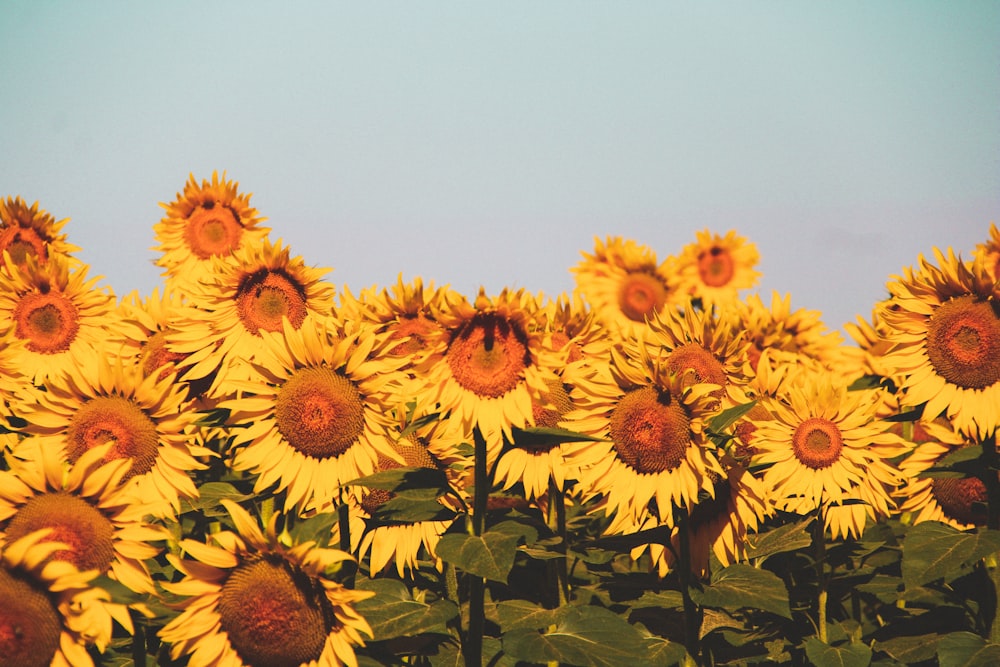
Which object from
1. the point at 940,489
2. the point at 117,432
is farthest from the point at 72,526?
the point at 940,489

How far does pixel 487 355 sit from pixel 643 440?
1.05 meters

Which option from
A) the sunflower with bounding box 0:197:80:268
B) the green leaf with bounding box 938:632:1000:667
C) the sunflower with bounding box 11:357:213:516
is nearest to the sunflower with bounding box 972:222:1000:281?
the green leaf with bounding box 938:632:1000:667

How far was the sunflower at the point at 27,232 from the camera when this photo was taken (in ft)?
28.7

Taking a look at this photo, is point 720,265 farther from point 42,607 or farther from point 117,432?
point 42,607

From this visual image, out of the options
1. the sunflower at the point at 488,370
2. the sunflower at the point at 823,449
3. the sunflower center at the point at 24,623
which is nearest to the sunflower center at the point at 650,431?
the sunflower at the point at 488,370

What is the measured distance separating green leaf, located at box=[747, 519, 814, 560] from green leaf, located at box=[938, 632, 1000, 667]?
88 centimetres

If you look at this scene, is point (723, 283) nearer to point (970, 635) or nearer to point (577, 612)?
point (970, 635)

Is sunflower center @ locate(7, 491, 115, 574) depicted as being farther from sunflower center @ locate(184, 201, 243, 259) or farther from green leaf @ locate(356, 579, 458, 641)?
sunflower center @ locate(184, 201, 243, 259)

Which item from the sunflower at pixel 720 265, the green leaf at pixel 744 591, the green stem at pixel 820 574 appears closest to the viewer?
the green leaf at pixel 744 591

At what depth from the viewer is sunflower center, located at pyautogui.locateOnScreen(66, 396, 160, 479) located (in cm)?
471

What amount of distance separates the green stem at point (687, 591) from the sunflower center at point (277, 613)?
1.84m

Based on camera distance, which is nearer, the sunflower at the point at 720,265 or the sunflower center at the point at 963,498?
the sunflower center at the point at 963,498

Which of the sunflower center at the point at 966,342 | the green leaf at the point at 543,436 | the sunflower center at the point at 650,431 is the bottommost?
the green leaf at the point at 543,436

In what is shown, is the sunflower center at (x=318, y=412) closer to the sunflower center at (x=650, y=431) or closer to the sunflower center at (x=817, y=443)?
the sunflower center at (x=650, y=431)
